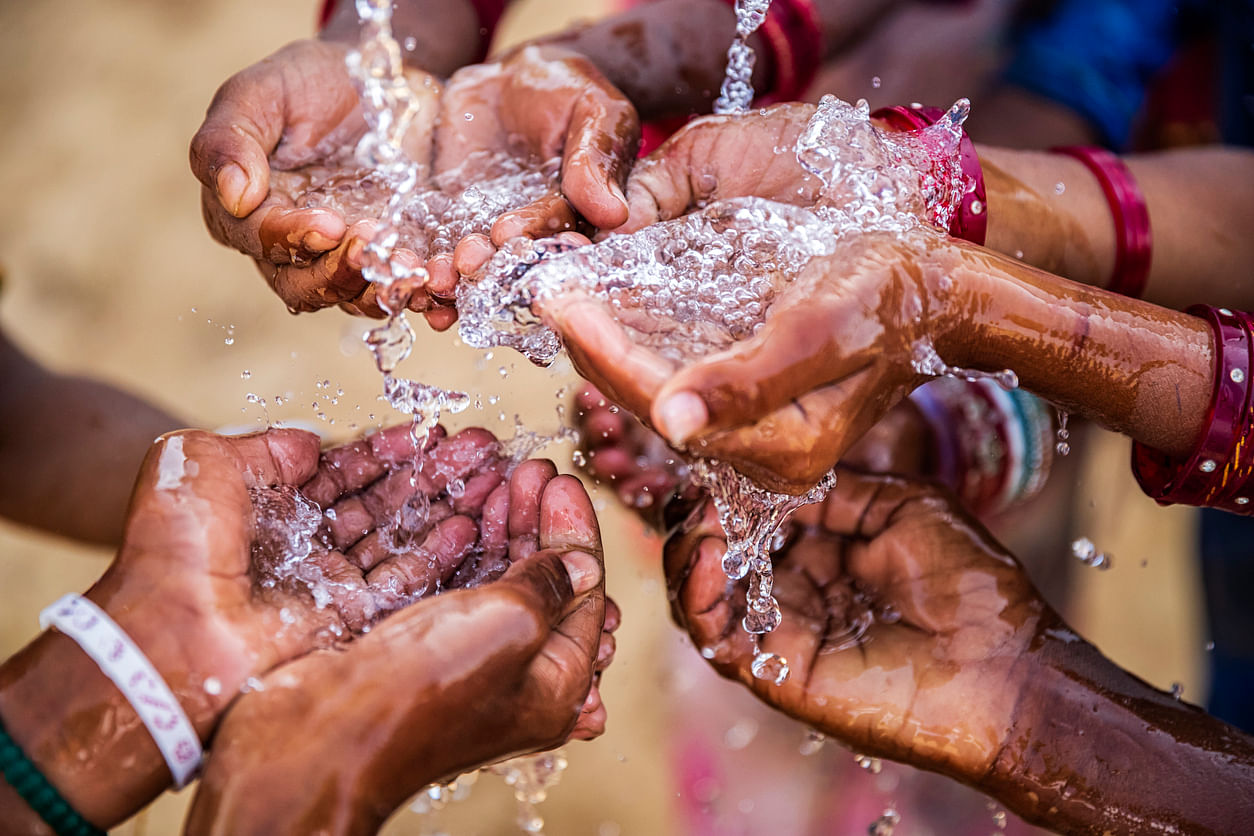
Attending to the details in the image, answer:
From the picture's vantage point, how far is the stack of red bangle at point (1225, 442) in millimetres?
1365

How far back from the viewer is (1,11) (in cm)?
325

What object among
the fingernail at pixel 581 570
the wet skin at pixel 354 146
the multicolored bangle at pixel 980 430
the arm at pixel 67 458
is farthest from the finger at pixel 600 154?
the arm at pixel 67 458

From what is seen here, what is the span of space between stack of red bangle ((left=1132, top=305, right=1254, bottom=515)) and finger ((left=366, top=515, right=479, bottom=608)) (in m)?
1.14

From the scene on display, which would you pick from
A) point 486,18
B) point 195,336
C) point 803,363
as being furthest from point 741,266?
point 195,336

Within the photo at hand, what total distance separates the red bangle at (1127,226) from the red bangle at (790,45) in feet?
2.41

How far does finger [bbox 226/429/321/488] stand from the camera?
1.38 meters

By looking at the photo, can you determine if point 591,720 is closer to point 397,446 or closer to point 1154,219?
point 397,446

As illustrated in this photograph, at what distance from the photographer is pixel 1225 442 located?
137cm

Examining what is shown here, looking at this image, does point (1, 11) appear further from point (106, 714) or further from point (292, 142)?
point (106, 714)

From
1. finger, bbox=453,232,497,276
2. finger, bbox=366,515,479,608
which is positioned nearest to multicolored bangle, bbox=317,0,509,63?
finger, bbox=453,232,497,276

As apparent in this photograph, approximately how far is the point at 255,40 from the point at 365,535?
2786mm

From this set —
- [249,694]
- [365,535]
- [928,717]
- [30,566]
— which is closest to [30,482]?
[30,566]

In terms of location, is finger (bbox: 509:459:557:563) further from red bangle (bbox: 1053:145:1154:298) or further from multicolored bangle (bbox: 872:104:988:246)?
red bangle (bbox: 1053:145:1154:298)

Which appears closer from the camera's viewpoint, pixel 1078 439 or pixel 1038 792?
pixel 1038 792
